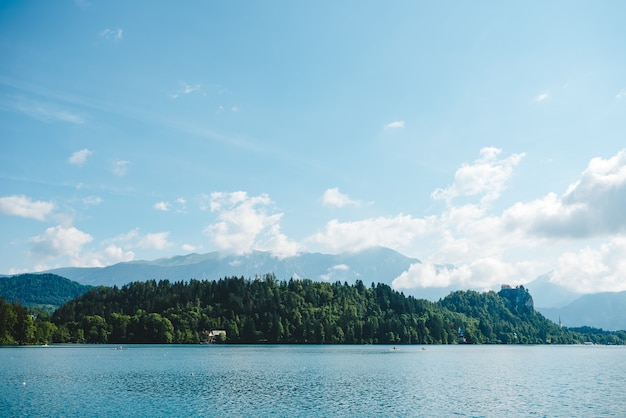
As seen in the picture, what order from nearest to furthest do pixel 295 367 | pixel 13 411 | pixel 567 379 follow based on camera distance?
pixel 13 411 < pixel 567 379 < pixel 295 367

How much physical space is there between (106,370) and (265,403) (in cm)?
5436

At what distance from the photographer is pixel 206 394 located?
72.2m

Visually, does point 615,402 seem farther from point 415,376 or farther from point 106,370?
point 106,370

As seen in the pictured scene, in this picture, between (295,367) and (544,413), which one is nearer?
(544,413)

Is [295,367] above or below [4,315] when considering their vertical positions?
below

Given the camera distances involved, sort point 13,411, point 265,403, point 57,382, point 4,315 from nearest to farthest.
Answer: point 13,411 → point 265,403 → point 57,382 → point 4,315

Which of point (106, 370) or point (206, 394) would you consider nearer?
point (206, 394)

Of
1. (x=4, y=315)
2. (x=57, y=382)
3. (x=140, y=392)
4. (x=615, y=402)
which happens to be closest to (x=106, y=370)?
(x=57, y=382)

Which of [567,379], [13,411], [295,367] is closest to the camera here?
[13,411]

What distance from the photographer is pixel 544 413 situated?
59.8 meters

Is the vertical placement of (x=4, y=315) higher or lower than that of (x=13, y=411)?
higher

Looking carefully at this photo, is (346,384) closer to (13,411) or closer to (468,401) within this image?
(468,401)

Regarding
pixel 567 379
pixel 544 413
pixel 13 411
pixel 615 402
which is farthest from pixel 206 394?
pixel 567 379

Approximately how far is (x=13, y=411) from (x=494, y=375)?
3384 inches
